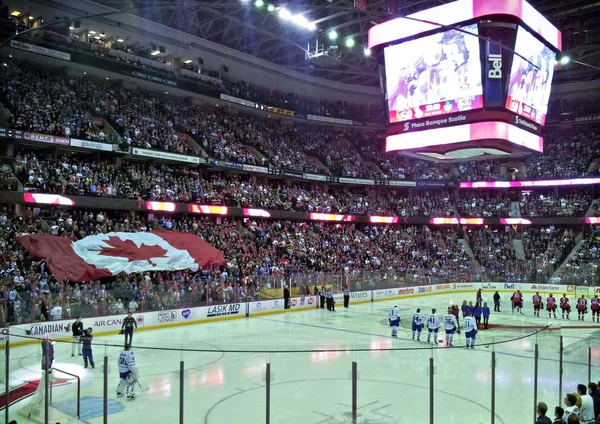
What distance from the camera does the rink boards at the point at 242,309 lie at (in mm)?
20328

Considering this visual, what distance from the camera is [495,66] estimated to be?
23562 millimetres

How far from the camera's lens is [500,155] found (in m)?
27.5

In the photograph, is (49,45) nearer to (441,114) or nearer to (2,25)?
(2,25)

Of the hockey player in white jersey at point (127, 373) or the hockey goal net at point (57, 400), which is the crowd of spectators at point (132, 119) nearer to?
the hockey player in white jersey at point (127, 373)

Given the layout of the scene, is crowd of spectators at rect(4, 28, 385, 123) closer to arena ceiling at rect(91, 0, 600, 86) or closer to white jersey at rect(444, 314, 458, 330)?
arena ceiling at rect(91, 0, 600, 86)

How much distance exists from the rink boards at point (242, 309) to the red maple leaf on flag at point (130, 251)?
9.90 ft

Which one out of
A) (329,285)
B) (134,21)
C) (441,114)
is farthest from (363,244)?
(134,21)

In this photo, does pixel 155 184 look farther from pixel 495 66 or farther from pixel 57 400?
pixel 57 400

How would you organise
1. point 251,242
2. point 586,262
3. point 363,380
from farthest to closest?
point 586,262, point 251,242, point 363,380

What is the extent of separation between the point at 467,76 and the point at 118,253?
1770cm

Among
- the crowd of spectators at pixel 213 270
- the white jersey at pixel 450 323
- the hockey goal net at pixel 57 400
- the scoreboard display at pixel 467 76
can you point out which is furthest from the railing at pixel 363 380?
the scoreboard display at pixel 467 76

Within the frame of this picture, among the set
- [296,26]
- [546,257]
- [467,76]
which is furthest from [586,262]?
[296,26]

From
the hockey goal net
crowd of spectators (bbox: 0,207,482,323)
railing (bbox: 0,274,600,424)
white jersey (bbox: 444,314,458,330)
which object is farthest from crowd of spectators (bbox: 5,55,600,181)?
white jersey (bbox: 444,314,458,330)

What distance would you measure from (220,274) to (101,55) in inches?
633
